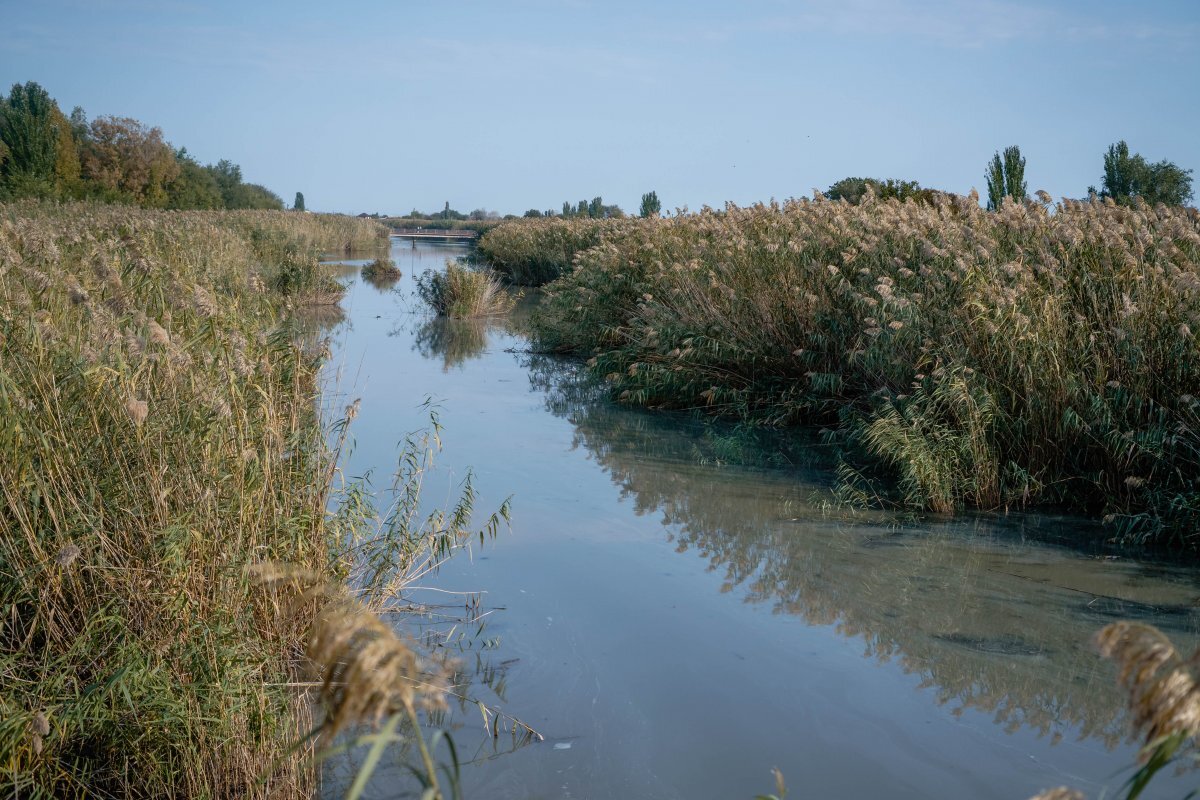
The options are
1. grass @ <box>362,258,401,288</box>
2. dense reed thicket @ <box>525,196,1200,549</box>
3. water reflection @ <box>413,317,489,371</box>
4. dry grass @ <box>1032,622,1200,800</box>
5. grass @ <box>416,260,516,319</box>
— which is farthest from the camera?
grass @ <box>362,258,401,288</box>

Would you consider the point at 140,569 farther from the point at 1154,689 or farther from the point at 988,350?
the point at 988,350

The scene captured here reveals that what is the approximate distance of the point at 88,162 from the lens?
46.1 meters

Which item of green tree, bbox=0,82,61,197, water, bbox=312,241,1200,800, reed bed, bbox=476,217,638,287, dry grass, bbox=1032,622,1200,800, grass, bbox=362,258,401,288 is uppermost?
green tree, bbox=0,82,61,197

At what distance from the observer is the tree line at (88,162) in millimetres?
35094

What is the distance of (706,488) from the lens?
8047 millimetres

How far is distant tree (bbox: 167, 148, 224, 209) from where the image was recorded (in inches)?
1988

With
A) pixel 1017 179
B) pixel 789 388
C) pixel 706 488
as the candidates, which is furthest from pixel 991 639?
pixel 1017 179

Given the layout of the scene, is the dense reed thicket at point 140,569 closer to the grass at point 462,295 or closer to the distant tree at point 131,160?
the grass at point 462,295

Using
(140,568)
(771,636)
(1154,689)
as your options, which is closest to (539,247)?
(771,636)

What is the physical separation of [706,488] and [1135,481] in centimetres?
298

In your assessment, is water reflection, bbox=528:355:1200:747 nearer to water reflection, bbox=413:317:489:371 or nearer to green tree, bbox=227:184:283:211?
water reflection, bbox=413:317:489:371

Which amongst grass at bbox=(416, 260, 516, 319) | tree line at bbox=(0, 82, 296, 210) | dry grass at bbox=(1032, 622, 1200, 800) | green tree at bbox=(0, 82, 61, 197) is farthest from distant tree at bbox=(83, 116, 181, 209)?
dry grass at bbox=(1032, 622, 1200, 800)

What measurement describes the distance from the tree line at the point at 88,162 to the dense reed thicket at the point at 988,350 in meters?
24.5

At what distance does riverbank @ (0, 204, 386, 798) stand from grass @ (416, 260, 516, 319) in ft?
51.2
